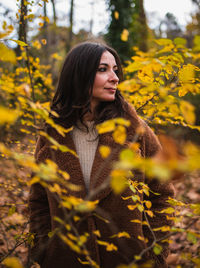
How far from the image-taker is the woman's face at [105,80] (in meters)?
1.53

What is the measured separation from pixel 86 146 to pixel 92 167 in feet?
0.79

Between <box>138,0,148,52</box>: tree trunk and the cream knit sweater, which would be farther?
<box>138,0,148,52</box>: tree trunk

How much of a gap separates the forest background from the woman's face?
8.0 inches

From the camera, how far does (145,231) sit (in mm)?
1692

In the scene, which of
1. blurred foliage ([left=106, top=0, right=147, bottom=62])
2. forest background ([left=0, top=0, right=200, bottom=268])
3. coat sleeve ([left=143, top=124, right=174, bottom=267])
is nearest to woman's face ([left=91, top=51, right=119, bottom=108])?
forest background ([left=0, top=0, right=200, bottom=268])

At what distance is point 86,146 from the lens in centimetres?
164

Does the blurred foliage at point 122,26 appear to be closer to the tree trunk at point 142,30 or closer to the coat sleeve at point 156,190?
the tree trunk at point 142,30

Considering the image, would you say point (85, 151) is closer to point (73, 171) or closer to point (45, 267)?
point (73, 171)

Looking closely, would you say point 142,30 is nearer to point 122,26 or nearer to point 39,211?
point 122,26

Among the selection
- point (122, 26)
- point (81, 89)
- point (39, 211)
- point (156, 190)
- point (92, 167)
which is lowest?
point (39, 211)

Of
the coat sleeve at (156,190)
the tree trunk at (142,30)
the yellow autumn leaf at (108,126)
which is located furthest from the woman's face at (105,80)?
the tree trunk at (142,30)

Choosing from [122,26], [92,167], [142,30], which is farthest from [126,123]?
[142,30]

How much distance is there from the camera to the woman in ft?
4.75

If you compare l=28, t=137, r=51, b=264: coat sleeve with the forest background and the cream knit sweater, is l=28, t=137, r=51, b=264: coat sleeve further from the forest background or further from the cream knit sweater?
the cream knit sweater
